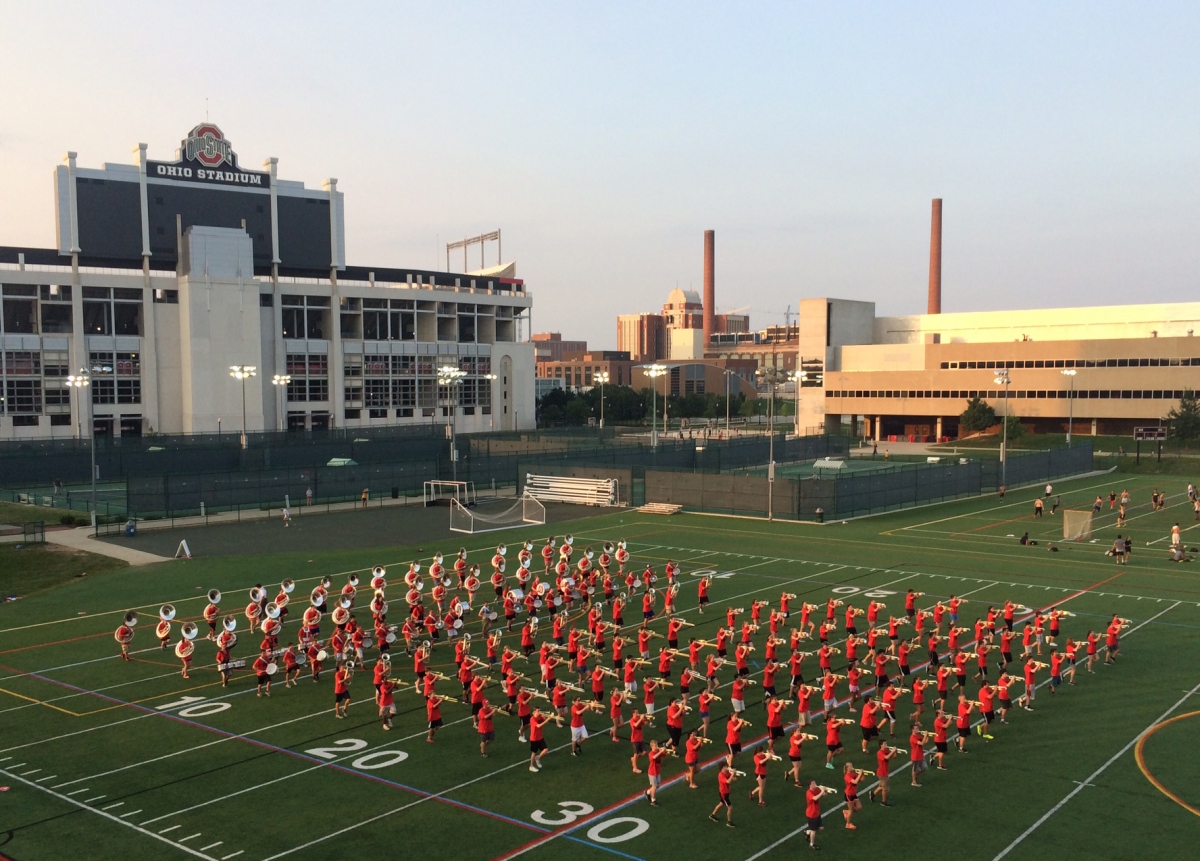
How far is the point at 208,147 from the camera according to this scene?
110000mm

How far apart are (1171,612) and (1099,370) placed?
87.5m

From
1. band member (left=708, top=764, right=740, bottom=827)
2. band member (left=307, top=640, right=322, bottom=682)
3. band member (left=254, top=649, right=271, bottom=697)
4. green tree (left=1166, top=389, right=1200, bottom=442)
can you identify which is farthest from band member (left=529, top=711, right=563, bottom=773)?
green tree (left=1166, top=389, right=1200, bottom=442)

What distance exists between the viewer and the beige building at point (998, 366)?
10925 centimetres

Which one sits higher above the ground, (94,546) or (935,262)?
(935,262)

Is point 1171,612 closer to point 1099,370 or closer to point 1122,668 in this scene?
point 1122,668

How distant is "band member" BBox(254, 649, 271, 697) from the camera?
79.2ft

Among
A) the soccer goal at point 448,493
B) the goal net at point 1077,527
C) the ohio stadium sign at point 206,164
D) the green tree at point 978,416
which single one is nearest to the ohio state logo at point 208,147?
the ohio stadium sign at point 206,164

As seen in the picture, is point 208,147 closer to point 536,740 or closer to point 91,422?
point 91,422

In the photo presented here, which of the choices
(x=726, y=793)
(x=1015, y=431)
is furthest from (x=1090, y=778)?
(x=1015, y=431)

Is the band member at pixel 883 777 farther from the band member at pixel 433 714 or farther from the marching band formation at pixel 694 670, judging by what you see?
the band member at pixel 433 714

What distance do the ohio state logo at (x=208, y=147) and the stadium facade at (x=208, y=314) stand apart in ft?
0.49

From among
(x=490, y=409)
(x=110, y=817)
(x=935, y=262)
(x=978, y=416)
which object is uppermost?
(x=935, y=262)

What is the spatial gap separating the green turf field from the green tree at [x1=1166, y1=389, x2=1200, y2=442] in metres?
68.9

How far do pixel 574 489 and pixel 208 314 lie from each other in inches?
2293
